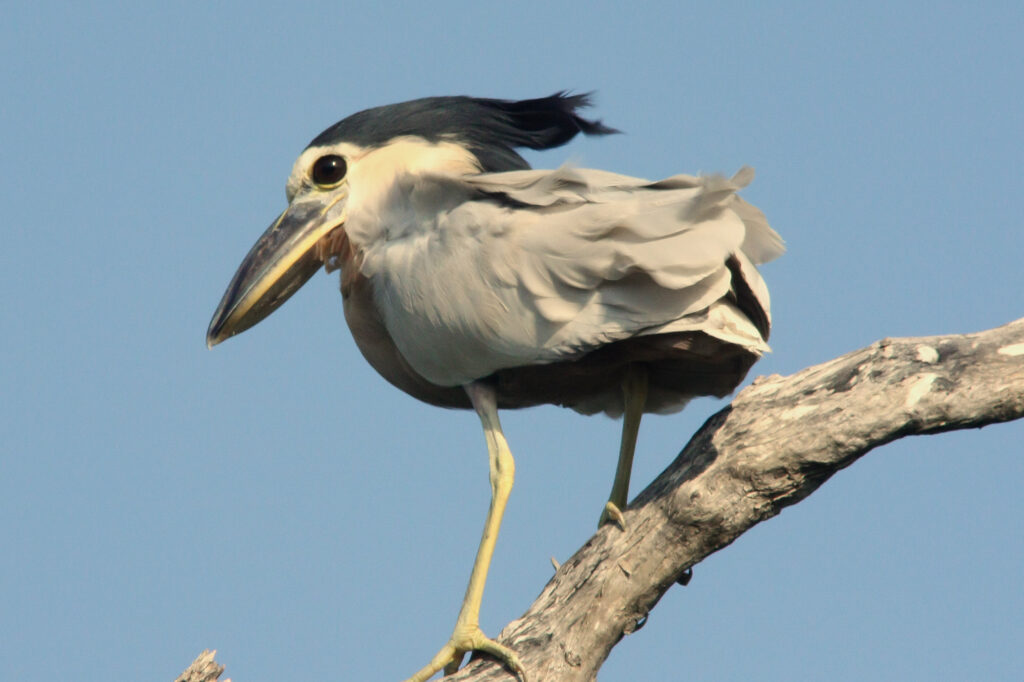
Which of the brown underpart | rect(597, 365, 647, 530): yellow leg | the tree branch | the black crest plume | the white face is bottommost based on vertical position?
the tree branch

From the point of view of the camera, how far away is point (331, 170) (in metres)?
5.16

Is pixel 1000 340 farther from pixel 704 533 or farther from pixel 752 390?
pixel 704 533

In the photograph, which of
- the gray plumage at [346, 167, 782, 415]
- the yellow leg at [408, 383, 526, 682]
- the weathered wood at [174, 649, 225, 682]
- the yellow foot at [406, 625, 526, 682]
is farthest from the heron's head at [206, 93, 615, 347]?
the yellow foot at [406, 625, 526, 682]

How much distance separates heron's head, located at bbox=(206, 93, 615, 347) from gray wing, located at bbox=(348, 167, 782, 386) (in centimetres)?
52

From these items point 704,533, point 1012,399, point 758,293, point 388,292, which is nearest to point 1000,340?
point 1012,399

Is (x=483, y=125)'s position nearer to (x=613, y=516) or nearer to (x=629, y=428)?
(x=629, y=428)

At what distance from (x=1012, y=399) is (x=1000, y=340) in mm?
234

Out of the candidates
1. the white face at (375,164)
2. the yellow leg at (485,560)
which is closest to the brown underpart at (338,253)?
the white face at (375,164)

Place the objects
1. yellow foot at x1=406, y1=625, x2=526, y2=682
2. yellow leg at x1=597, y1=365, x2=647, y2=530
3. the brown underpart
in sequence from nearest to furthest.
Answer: yellow foot at x1=406, y1=625, x2=526, y2=682 < yellow leg at x1=597, y1=365, x2=647, y2=530 < the brown underpart

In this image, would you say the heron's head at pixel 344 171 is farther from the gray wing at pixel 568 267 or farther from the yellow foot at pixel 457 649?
the yellow foot at pixel 457 649

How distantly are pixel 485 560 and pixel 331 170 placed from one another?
1.88 meters

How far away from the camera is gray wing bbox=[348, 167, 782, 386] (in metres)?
4.04

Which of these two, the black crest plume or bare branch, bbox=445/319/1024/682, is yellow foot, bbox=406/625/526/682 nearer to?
bare branch, bbox=445/319/1024/682

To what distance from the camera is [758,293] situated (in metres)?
4.26
